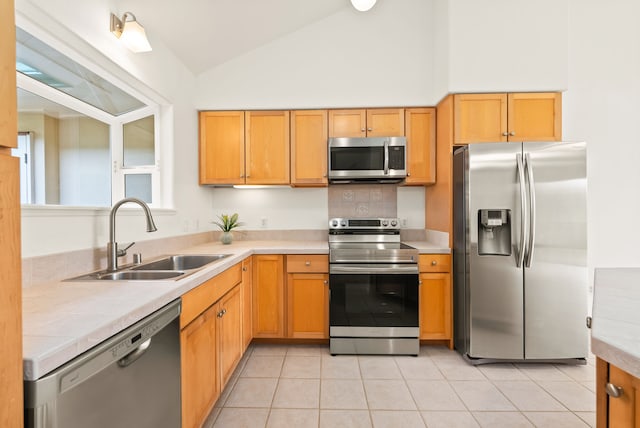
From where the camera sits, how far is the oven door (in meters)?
2.64

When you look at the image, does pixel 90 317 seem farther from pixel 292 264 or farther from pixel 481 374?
pixel 481 374

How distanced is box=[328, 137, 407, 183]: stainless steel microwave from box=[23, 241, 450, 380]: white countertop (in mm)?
1649

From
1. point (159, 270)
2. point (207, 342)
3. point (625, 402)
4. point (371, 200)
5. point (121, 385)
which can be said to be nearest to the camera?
point (625, 402)

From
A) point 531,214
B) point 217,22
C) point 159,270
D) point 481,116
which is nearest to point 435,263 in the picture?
point 531,214

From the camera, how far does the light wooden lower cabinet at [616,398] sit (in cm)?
71

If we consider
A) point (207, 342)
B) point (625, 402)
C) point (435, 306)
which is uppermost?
point (625, 402)

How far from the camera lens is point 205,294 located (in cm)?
167

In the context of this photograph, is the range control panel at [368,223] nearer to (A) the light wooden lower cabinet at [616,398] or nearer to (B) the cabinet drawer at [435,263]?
(B) the cabinet drawer at [435,263]

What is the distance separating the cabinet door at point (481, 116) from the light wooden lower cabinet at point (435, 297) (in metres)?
1.07

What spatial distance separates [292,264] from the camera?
2.76 metres

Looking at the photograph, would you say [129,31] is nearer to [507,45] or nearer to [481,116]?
[481,116]

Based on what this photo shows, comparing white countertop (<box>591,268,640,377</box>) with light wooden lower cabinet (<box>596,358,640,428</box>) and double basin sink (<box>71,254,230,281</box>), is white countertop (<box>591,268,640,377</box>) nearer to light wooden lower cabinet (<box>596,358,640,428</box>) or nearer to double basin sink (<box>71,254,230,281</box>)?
light wooden lower cabinet (<box>596,358,640,428</box>)

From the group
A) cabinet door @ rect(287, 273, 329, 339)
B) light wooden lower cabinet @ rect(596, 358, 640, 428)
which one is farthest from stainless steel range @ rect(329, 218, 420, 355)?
light wooden lower cabinet @ rect(596, 358, 640, 428)

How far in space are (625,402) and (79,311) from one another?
1501 millimetres
